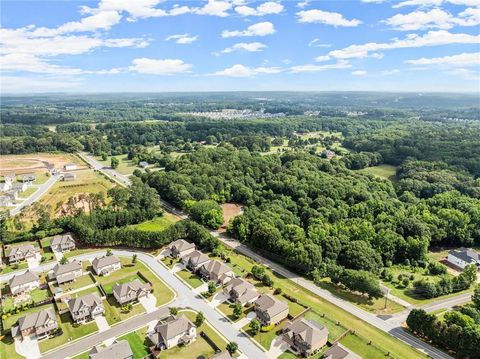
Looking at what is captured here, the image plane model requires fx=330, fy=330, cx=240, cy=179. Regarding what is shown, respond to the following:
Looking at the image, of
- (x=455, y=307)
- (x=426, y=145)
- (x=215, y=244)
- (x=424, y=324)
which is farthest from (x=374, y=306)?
(x=426, y=145)

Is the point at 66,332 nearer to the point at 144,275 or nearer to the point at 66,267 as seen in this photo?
the point at 66,267

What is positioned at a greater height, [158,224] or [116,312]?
[158,224]

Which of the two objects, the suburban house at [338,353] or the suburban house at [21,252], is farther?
the suburban house at [21,252]

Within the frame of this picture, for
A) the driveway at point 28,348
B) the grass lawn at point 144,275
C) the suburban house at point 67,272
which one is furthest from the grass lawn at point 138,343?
the suburban house at point 67,272

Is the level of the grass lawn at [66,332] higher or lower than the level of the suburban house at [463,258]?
lower

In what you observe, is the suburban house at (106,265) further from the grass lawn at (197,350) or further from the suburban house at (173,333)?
the grass lawn at (197,350)

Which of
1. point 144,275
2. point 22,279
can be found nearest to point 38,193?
point 22,279

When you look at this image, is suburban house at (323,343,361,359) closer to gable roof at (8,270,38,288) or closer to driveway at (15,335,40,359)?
driveway at (15,335,40,359)
